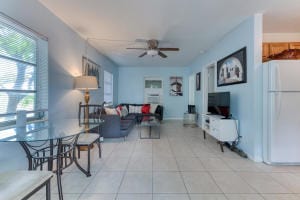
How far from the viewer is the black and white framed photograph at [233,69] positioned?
140 inches

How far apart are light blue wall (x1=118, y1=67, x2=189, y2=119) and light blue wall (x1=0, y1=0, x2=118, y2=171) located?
3.97 metres

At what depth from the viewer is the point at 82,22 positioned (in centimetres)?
350

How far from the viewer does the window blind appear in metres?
6.75

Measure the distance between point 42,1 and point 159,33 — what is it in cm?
221

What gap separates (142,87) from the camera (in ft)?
28.9

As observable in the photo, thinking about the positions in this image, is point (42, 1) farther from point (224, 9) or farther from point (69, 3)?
point (224, 9)

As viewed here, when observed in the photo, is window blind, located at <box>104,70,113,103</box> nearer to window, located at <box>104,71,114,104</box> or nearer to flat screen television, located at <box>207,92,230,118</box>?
window, located at <box>104,71,114,104</box>

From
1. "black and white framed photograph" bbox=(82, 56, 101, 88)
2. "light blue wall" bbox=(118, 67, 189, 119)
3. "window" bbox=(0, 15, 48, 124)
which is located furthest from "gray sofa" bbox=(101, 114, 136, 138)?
"light blue wall" bbox=(118, 67, 189, 119)

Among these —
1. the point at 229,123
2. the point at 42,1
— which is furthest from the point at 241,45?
the point at 42,1

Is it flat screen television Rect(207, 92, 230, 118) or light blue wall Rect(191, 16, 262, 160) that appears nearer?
light blue wall Rect(191, 16, 262, 160)

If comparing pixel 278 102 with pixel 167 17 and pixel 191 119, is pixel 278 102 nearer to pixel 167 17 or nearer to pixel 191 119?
pixel 167 17

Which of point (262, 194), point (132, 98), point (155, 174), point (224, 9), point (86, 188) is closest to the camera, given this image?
point (262, 194)

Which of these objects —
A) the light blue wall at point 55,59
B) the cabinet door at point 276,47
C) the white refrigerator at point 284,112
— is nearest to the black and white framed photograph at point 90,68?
the light blue wall at point 55,59

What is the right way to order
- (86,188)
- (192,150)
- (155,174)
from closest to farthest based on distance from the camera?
(86,188), (155,174), (192,150)
